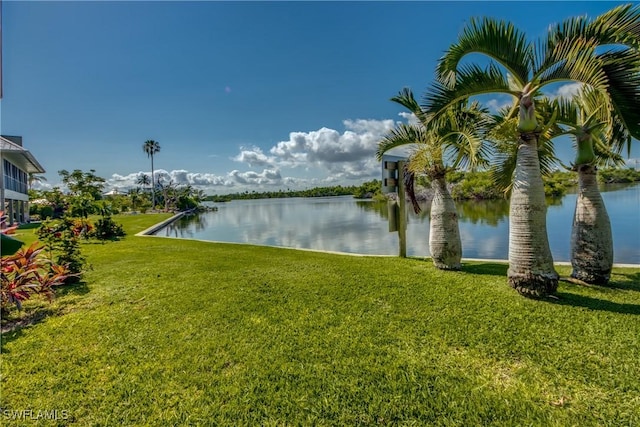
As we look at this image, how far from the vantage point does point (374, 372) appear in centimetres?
236

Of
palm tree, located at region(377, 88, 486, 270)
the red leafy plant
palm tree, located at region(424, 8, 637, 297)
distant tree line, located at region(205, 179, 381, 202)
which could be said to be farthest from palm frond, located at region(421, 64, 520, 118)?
distant tree line, located at region(205, 179, 381, 202)

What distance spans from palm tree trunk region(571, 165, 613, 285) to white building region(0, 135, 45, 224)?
21.0 m

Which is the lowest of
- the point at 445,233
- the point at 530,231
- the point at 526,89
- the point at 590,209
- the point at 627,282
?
the point at 627,282

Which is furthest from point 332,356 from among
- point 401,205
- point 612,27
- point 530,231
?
point 401,205

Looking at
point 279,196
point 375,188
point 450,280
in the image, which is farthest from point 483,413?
point 279,196

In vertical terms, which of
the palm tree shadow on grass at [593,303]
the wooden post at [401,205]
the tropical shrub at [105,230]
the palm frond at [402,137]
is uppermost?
the palm frond at [402,137]

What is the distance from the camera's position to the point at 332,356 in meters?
2.61

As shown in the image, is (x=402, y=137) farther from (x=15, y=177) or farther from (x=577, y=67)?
(x=15, y=177)

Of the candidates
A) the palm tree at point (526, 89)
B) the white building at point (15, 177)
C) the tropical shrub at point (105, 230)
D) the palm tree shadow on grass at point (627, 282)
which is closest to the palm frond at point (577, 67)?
the palm tree at point (526, 89)

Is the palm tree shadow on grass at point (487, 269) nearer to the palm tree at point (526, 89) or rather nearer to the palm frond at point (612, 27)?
the palm tree at point (526, 89)

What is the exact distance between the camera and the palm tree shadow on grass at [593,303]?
3340 millimetres

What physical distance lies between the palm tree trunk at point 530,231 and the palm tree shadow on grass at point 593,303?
0.16 metres

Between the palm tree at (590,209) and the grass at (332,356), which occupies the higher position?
the palm tree at (590,209)

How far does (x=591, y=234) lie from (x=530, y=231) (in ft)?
4.41
